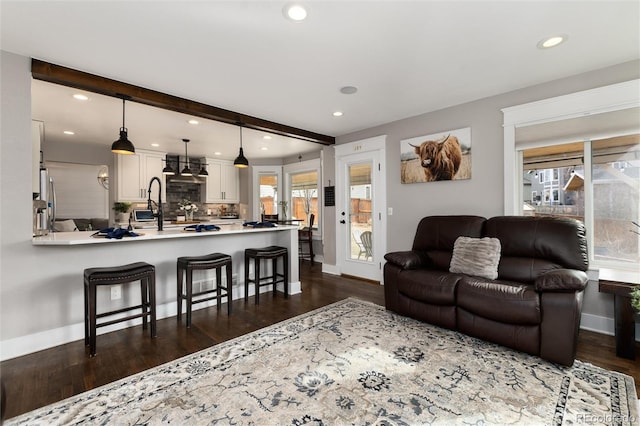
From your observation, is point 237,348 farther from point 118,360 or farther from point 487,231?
point 487,231

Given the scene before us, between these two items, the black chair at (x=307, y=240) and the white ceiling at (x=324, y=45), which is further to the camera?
the black chair at (x=307, y=240)

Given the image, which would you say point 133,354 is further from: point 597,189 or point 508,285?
point 597,189

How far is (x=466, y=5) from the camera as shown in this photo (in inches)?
73.1

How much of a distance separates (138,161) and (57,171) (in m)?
1.38

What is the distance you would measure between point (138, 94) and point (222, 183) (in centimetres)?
429

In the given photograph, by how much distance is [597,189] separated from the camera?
286 centimetres

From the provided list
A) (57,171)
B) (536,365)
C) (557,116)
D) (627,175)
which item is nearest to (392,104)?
(557,116)

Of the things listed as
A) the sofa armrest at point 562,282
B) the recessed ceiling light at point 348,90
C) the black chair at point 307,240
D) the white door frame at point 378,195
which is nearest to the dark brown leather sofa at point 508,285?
the sofa armrest at point 562,282

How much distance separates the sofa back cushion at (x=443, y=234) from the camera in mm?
3186

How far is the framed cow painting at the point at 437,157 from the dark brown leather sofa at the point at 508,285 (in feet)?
2.24

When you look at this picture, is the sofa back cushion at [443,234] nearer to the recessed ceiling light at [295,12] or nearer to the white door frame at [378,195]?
the white door frame at [378,195]

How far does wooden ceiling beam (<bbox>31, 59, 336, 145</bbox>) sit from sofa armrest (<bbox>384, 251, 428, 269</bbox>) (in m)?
2.58

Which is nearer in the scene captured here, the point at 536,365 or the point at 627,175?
the point at 536,365

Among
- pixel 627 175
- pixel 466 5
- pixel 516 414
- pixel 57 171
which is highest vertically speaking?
pixel 466 5
